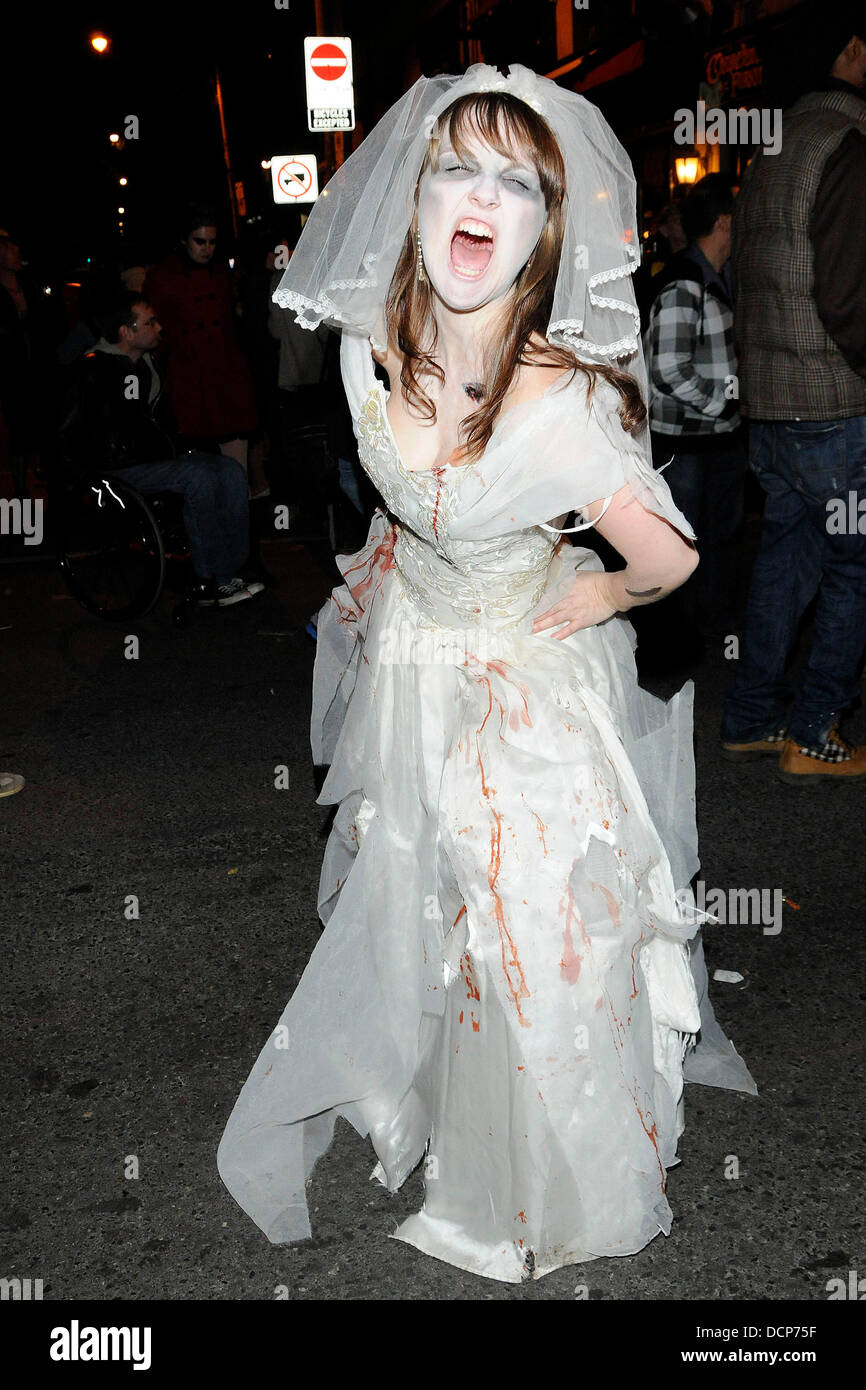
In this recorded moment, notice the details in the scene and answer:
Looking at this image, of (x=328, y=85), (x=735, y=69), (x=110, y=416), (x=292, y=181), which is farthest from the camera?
(x=735, y=69)

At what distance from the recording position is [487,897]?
209 centimetres

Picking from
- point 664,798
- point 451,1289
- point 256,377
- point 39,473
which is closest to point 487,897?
point 664,798

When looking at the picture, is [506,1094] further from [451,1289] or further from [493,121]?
[493,121]

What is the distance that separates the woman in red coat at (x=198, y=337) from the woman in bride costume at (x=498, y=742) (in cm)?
467

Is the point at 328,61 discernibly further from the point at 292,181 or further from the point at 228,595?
the point at 228,595

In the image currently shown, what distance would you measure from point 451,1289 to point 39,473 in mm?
9452

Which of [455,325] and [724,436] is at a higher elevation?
[455,325]

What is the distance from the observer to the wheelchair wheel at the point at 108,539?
6.11 m

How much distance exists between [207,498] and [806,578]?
3.33 m

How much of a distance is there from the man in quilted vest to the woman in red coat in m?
3.59

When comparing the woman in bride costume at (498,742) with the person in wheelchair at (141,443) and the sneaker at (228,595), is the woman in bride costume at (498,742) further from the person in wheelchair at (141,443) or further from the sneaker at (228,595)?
the sneaker at (228,595)

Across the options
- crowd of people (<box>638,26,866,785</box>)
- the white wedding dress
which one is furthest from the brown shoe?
the white wedding dress

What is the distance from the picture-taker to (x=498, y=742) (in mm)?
2154

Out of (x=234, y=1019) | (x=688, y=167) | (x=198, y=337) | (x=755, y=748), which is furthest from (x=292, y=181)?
(x=234, y=1019)
